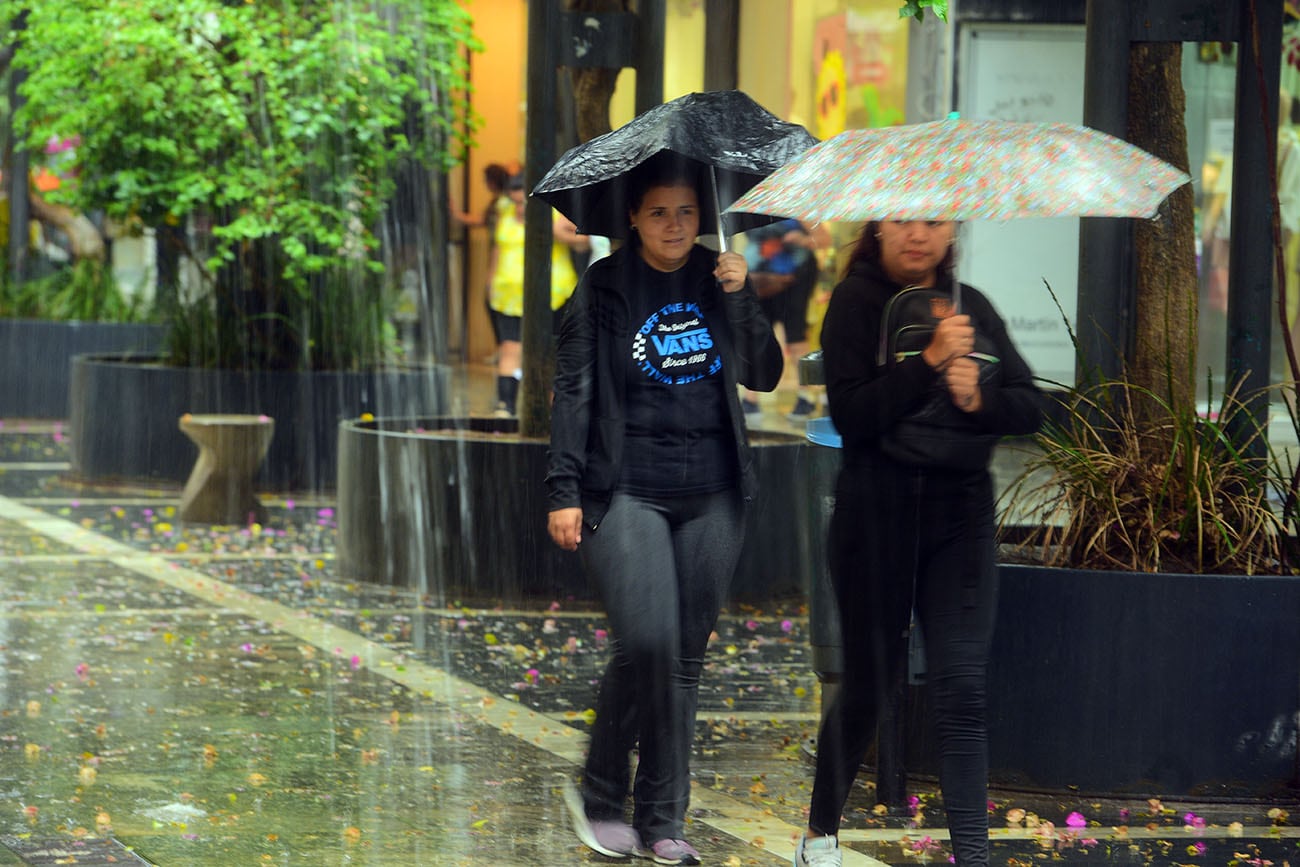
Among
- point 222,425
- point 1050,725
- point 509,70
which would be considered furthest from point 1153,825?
point 509,70

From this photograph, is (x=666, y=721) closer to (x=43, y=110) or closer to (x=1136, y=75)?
(x=1136, y=75)

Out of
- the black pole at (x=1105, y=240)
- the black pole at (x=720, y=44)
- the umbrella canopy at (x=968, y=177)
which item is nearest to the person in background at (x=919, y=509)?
the umbrella canopy at (x=968, y=177)

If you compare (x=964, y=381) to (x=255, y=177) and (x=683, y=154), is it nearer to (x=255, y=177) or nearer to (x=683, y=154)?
(x=683, y=154)

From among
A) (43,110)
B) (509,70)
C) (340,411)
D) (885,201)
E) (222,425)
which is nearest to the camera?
(885,201)

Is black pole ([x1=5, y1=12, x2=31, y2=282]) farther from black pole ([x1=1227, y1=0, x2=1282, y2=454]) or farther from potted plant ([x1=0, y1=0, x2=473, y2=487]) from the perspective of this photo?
black pole ([x1=1227, y1=0, x2=1282, y2=454])

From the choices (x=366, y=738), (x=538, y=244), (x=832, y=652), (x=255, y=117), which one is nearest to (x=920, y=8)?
(x=832, y=652)

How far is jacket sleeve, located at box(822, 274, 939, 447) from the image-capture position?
4.82 metres

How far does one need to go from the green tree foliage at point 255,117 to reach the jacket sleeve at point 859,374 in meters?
8.97

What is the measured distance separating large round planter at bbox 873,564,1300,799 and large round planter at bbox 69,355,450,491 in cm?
826

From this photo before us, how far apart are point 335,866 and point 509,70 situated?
2272cm

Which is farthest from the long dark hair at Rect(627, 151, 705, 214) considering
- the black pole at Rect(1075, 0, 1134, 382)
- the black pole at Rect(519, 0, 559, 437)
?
the black pole at Rect(519, 0, 559, 437)

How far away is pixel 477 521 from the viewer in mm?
9695

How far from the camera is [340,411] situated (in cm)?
1380

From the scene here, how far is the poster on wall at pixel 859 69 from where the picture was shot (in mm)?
19391
